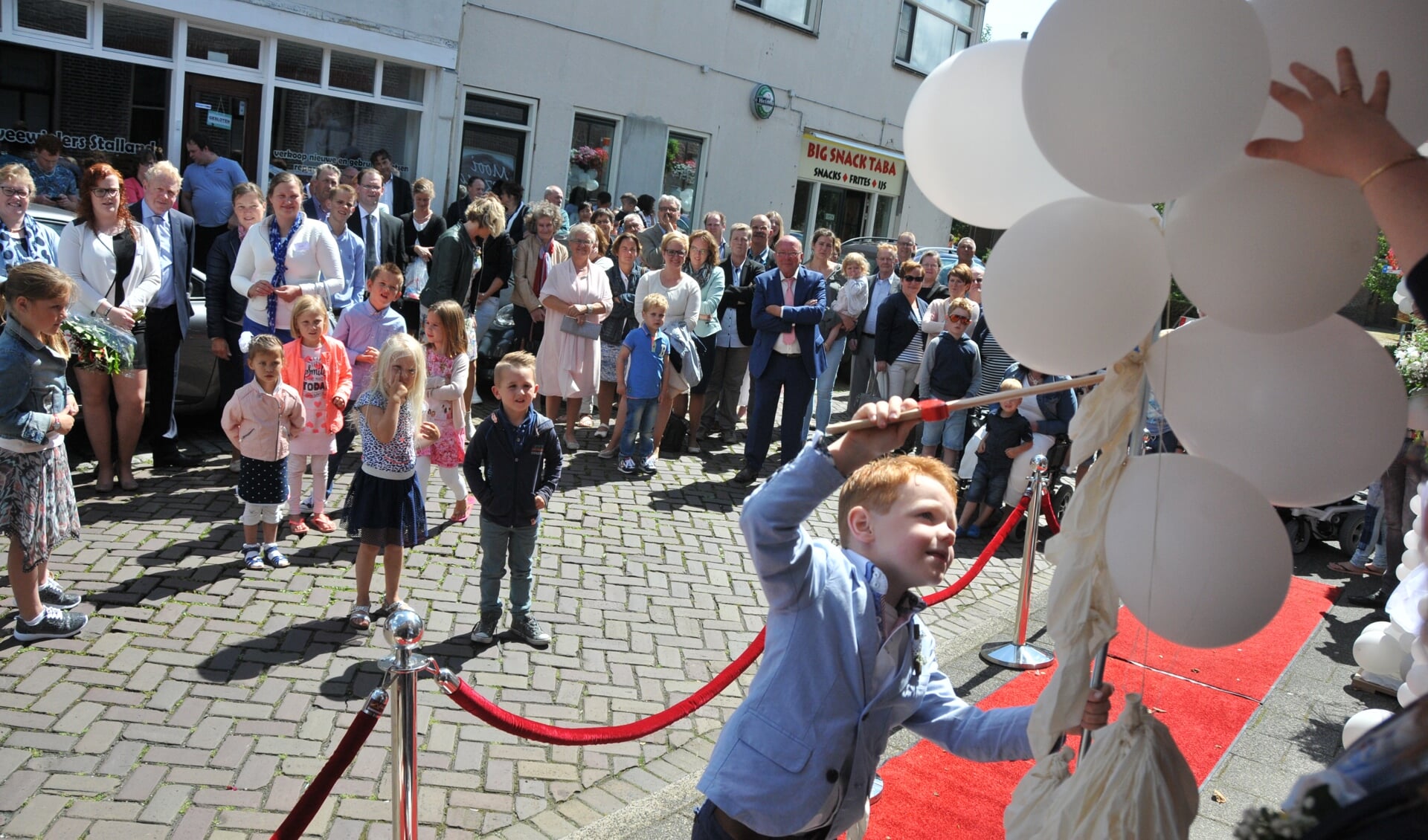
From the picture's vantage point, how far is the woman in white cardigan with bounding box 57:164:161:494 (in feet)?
22.7

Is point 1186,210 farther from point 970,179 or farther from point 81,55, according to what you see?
point 81,55

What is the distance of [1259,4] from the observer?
2.03 m

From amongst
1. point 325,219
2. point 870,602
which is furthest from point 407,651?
point 325,219

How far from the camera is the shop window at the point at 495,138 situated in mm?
15422

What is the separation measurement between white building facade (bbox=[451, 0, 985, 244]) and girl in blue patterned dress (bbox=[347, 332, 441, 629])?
9.97 metres

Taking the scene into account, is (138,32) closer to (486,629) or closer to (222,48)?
(222,48)

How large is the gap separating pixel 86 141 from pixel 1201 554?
523 inches

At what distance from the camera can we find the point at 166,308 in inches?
303

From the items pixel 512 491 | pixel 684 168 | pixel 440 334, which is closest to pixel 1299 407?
pixel 512 491

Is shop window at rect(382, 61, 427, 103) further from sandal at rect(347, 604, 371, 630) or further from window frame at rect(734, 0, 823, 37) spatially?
sandal at rect(347, 604, 371, 630)

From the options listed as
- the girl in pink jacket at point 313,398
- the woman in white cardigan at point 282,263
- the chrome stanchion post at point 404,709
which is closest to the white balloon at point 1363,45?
the chrome stanchion post at point 404,709

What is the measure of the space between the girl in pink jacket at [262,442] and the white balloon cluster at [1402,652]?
17.8ft

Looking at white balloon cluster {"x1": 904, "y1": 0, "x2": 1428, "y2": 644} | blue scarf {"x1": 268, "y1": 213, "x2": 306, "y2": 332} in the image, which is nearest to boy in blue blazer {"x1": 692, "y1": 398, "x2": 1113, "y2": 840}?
white balloon cluster {"x1": 904, "y1": 0, "x2": 1428, "y2": 644}

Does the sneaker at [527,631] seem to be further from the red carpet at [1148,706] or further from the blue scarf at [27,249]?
the blue scarf at [27,249]
